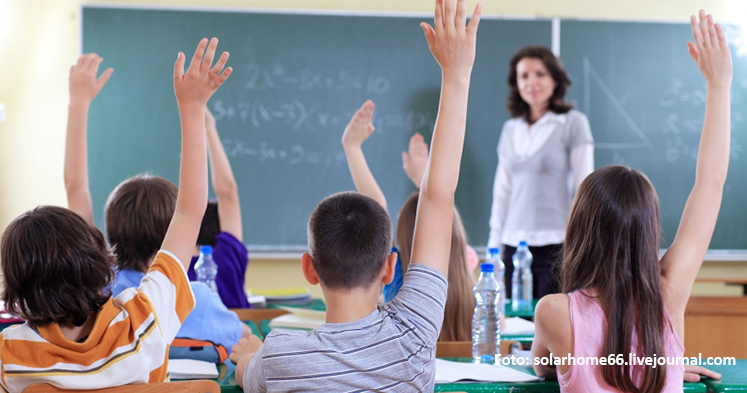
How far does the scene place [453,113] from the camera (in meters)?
1.28

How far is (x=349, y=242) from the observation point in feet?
4.06

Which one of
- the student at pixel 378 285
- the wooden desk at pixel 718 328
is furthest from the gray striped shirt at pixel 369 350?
the wooden desk at pixel 718 328

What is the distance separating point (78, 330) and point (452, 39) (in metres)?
0.89

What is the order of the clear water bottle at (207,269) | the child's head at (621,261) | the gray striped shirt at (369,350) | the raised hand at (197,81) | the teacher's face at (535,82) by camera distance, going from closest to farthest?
the gray striped shirt at (369,350) → the raised hand at (197,81) → the child's head at (621,261) → the clear water bottle at (207,269) → the teacher's face at (535,82)

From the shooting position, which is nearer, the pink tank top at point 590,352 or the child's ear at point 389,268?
the child's ear at point 389,268

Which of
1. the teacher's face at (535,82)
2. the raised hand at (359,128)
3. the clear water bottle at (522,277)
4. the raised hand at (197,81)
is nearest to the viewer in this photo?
the raised hand at (197,81)

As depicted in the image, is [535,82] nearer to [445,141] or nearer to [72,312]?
[445,141]

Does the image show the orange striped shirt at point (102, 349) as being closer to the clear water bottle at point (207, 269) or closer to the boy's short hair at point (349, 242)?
the boy's short hair at point (349, 242)

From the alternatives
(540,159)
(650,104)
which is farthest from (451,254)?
(650,104)

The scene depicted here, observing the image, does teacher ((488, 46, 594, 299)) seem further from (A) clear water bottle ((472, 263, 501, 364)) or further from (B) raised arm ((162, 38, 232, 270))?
(B) raised arm ((162, 38, 232, 270))

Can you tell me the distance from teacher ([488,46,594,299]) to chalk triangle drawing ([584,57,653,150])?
627 mm

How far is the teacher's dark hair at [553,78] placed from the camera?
12.6 feet

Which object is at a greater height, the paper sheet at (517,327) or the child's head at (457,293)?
the child's head at (457,293)

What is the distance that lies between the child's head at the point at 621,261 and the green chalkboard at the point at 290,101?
2.84 m
